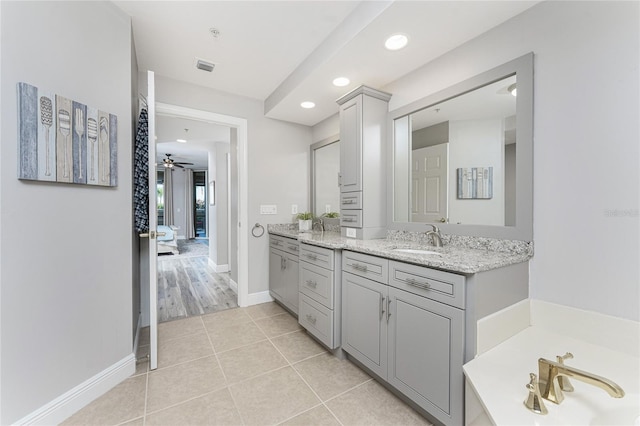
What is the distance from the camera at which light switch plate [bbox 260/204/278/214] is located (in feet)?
10.6

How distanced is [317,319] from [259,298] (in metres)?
1.29

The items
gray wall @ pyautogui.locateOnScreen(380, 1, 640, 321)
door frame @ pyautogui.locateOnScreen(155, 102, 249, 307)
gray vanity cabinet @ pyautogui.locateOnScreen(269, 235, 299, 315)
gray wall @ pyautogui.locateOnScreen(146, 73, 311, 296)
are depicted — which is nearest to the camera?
gray wall @ pyautogui.locateOnScreen(380, 1, 640, 321)

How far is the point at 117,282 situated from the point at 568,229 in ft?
9.04

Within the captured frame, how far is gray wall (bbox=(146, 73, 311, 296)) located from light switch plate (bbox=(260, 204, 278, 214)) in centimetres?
4

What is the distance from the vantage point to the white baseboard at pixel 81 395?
132 centimetres

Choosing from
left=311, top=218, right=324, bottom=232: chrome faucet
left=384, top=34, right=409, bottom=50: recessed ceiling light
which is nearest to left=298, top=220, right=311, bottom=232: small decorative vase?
left=311, top=218, right=324, bottom=232: chrome faucet

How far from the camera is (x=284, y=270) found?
9.43 feet

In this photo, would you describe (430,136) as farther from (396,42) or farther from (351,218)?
(351,218)

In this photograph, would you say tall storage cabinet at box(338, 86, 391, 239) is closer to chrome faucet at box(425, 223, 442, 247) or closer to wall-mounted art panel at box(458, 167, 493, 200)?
chrome faucet at box(425, 223, 442, 247)

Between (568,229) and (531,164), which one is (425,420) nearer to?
(568,229)

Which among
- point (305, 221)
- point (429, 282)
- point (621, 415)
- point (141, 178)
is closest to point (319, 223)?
point (305, 221)

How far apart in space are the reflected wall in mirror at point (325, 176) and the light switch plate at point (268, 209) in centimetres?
52

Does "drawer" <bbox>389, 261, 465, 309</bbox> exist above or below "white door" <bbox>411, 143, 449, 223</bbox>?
below

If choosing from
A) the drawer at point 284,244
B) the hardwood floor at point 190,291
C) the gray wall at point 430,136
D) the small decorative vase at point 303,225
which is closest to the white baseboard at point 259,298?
the hardwood floor at point 190,291
